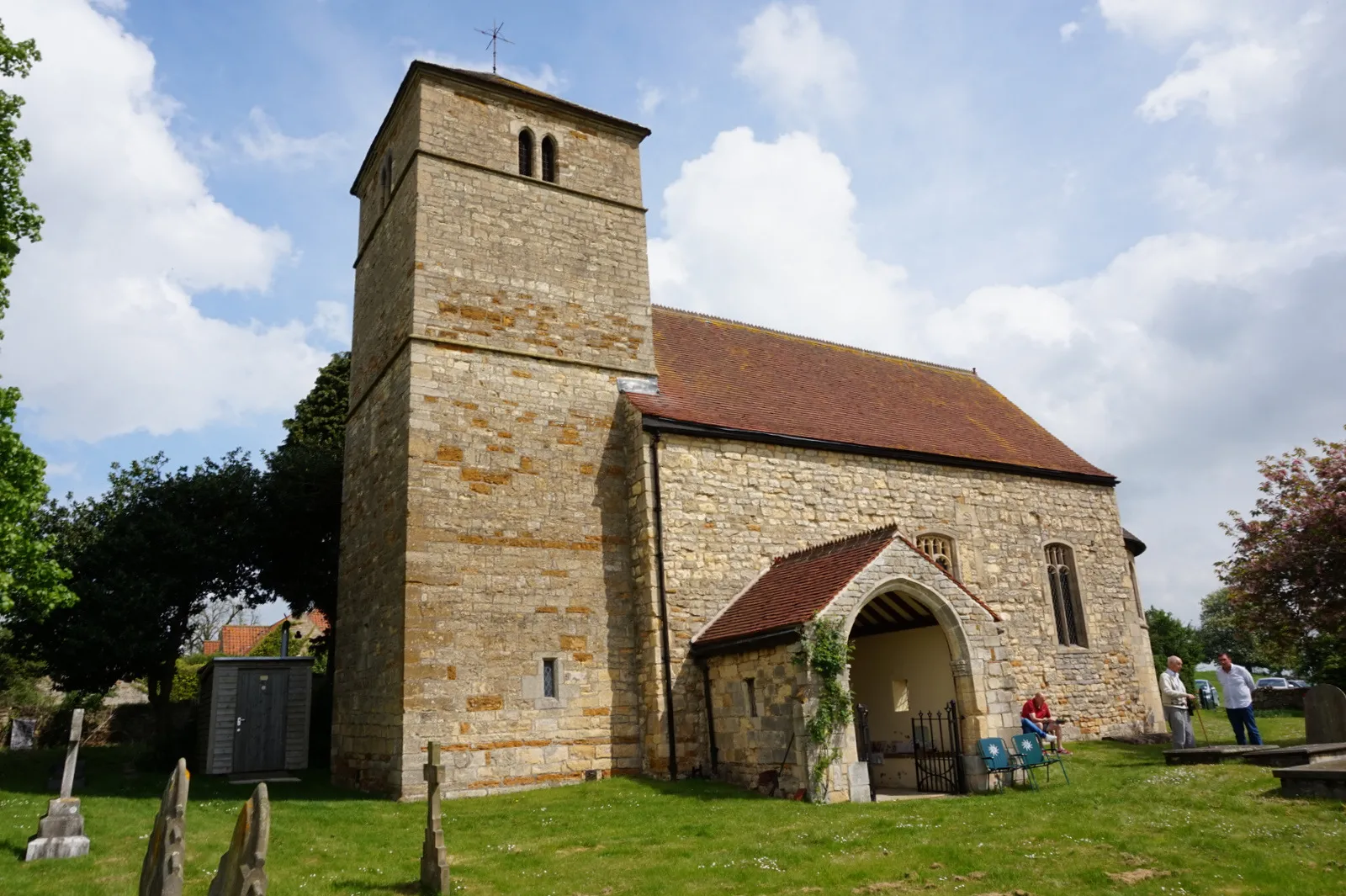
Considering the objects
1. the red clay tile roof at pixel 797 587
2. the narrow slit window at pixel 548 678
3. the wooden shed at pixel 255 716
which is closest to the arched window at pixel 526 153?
the red clay tile roof at pixel 797 587

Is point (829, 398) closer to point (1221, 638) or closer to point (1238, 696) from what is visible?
point (1238, 696)

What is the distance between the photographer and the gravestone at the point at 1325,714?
40.0 feet

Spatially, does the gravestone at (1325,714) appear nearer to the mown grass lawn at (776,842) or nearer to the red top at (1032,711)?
the mown grass lawn at (776,842)

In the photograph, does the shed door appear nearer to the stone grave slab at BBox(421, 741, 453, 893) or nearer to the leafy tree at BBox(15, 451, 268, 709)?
the leafy tree at BBox(15, 451, 268, 709)

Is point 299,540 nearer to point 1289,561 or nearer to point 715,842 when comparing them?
point 715,842

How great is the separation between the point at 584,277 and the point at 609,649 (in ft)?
22.0

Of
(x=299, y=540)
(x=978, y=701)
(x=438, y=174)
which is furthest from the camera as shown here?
(x=299, y=540)

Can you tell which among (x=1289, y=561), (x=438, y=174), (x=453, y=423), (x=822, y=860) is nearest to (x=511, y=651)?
(x=453, y=423)

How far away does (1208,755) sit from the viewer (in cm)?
1215

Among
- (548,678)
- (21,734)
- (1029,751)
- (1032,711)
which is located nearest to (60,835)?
(548,678)

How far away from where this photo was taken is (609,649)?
14289 mm

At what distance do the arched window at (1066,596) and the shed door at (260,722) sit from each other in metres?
16.4

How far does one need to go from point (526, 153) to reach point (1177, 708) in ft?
47.1

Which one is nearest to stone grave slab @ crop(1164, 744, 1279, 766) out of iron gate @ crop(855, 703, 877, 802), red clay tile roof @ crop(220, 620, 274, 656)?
iron gate @ crop(855, 703, 877, 802)
